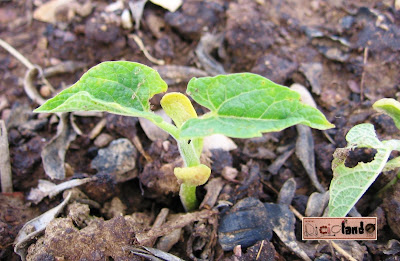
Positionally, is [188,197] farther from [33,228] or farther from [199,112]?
[33,228]

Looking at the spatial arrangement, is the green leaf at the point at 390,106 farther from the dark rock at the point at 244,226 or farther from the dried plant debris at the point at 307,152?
the dark rock at the point at 244,226

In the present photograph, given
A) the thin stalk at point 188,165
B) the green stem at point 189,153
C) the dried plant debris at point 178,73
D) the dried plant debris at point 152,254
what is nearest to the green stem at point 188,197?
the thin stalk at point 188,165

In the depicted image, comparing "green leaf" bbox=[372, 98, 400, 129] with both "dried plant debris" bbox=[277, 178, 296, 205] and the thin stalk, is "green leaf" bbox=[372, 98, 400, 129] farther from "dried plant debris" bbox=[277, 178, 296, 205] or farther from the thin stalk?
the thin stalk

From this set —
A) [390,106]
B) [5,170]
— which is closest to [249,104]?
[390,106]

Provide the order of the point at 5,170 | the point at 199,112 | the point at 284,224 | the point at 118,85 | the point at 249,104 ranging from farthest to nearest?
the point at 199,112
the point at 5,170
the point at 284,224
the point at 118,85
the point at 249,104

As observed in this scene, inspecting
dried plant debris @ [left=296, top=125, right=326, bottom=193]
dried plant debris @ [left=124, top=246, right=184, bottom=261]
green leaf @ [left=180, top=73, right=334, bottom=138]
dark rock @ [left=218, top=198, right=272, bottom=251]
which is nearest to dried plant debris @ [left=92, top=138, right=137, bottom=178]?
dried plant debris @ [left=124, top=246, right=184, bottom=261]
